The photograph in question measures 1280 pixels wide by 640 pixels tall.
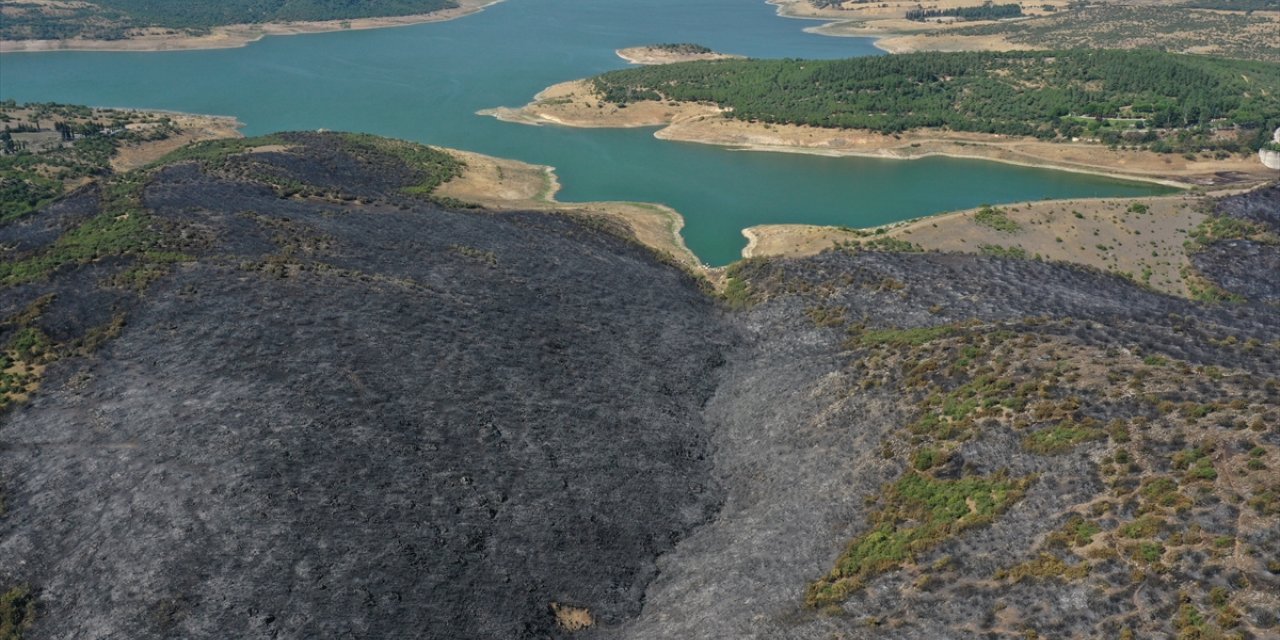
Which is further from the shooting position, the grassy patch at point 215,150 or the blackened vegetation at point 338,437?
the grassy patch at point 215,150

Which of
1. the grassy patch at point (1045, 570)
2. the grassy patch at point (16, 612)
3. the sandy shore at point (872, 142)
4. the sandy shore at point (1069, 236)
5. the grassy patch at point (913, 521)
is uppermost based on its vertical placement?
the sandy shore at point (872, 142)

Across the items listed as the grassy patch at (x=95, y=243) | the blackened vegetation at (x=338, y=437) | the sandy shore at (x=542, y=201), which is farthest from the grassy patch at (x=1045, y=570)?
the grassy patch at (x=95, y=243)

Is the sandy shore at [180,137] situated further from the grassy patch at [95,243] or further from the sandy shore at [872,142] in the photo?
the grassy patch at [95,243]

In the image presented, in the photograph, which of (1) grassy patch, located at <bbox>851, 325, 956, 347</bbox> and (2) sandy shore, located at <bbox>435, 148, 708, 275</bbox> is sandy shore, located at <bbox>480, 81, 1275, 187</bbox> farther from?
(1) grassy patch, located at <bbox>851, 325, 956, 347</bbox>

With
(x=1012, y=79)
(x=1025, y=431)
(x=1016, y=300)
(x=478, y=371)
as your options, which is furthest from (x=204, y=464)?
(x=1012, y=79)

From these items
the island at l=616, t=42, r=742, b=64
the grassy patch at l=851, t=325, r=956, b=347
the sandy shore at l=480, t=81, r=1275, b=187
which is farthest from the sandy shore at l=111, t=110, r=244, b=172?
the grassy patch at l=851, t=325, r=956, b=347

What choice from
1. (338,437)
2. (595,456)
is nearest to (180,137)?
(338,437)

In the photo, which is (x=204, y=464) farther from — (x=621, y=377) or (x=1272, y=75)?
(x=1272, y=75)
